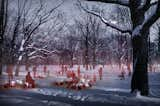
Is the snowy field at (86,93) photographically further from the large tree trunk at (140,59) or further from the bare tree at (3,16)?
the bare tree at (3,16)

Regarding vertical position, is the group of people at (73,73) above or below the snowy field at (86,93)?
above

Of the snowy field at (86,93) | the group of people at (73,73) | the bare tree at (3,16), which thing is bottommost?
the snowy field at (86,93)

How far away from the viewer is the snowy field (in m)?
5.31

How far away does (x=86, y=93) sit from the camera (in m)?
5.61

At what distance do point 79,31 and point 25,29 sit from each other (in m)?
1.18

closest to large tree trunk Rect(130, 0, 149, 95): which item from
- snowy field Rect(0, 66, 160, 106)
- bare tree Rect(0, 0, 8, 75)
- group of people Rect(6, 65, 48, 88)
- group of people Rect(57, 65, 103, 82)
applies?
snowy field Rect(0, 66, 160, 106)

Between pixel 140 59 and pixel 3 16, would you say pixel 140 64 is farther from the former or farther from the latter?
pixel 3 16

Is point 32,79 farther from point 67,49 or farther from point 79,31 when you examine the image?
point 79,31

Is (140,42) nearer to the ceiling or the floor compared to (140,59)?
nearer to the ceiling

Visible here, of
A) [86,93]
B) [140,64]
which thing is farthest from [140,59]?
[86,93]

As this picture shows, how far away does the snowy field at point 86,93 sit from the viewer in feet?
17.4

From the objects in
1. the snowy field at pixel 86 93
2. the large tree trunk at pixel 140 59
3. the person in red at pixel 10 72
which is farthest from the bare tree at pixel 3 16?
the large tree trunk at pixel 140 59

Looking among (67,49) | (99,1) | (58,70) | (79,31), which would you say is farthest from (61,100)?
(99,1)

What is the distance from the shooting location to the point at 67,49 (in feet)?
18.3
